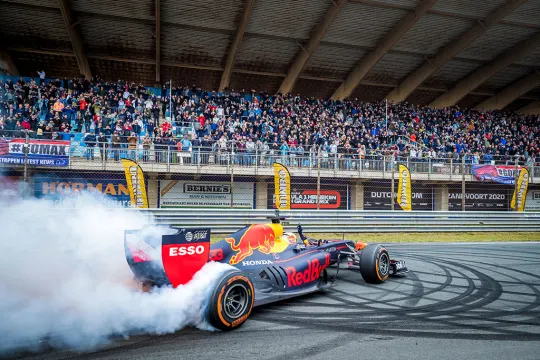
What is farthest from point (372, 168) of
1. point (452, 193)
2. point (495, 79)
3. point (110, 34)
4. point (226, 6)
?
point (495, 79)

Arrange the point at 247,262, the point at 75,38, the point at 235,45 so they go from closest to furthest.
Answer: the point at 247,262 → the point at 75,38 → the point at 235,45

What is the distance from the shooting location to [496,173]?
21.7m

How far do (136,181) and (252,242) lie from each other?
7753 mm

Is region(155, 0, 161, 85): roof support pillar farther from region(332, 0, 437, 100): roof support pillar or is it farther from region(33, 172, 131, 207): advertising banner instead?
region(332, 0, 437, 100): roof support pillar

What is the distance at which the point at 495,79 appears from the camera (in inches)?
1235

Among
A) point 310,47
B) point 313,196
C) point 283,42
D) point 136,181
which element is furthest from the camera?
point 283,42

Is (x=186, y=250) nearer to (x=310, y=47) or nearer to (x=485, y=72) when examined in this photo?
(x=310, y=47)

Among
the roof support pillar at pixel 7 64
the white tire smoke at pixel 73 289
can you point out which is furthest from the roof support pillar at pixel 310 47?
the white tire smoke at pixel 73 289

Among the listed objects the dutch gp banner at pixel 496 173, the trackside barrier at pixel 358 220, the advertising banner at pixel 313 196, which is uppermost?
the dutch gp banner at pixel 496 173

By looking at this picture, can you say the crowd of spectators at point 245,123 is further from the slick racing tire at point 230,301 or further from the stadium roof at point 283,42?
the slick racing tire at point 230,301

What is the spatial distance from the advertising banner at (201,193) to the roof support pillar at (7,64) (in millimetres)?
12435

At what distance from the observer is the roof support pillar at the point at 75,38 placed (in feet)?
64.0

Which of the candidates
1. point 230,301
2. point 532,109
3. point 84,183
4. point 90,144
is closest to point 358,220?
point 230,301

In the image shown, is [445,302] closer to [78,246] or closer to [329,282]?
[329,282]
